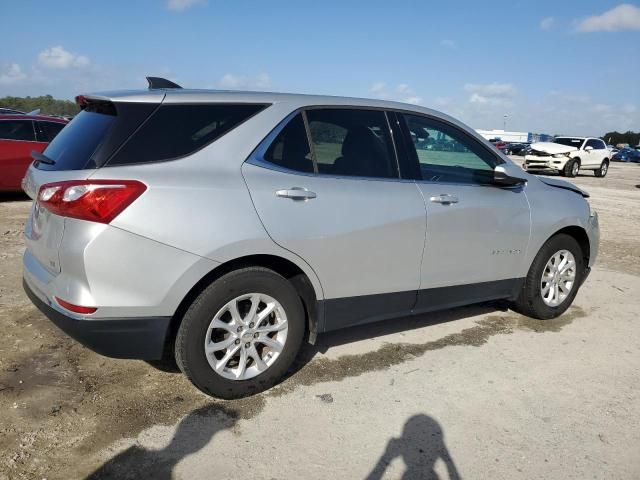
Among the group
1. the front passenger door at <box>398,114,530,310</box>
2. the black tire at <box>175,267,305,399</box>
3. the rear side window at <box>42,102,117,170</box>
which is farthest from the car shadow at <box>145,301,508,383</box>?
the rear side window at <box>42,102,117,170</box>

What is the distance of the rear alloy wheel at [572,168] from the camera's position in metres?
22.7

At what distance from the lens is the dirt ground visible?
262 centimetres

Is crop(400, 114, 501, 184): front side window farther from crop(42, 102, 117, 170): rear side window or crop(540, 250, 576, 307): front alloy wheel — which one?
crop(42, 102, 117, 170): rear side window

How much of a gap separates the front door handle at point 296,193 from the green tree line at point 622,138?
108776mm

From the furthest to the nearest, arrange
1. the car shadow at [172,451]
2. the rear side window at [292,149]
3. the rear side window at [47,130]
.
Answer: the rear side window at [47,130]
the rear side window at [292,149]
the car shadow at [172,451]

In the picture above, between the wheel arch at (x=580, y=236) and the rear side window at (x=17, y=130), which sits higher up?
the rear side window at (x=17, y=130)

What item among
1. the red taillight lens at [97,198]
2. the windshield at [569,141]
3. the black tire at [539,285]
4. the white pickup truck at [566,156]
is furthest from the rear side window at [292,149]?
the windshield at [569,141]

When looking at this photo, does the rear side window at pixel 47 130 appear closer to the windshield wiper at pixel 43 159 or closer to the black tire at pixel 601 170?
the windshield wiper at pixel 43 159

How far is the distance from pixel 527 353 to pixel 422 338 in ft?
2.58

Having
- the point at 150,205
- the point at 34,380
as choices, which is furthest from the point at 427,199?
the point at 34,380

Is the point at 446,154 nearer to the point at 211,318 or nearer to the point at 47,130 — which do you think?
the point at 211,318

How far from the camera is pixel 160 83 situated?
351 centimetres

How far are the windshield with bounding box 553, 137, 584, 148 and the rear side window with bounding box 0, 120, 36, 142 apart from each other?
21196mm

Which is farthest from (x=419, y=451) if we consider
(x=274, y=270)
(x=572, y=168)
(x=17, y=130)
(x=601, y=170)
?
(x=601, y=170)
